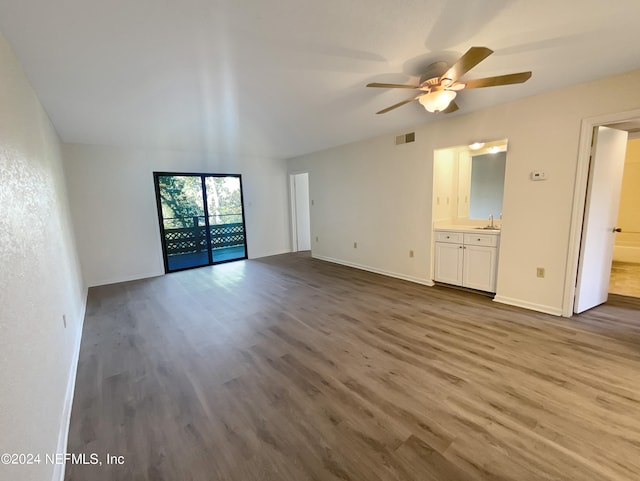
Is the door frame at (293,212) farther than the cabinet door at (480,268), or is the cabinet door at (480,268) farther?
the door frame at (293,212)

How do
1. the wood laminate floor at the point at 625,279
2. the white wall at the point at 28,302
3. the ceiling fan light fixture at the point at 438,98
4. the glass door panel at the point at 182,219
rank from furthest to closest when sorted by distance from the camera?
the glass door panel at the point at 182,219
the wood laminate floor at the point at 625,279
the ceiling fan light fixture at the point at 438,98
the white wall at the point at 28,302

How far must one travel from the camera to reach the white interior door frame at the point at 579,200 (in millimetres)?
2680

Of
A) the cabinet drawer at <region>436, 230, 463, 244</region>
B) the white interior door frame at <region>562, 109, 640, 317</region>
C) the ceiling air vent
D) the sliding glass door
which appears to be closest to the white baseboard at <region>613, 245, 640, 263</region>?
the white interior door frame at <region>562, 109, 640, 317</region>

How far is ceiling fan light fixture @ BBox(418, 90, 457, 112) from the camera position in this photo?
2.28m

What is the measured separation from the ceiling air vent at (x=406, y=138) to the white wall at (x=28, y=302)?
4.18 m

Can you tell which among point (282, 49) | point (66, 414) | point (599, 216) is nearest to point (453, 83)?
point (282, 49)

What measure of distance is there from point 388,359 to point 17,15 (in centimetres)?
329

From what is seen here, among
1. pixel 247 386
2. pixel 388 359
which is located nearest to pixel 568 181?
pixel 388 359

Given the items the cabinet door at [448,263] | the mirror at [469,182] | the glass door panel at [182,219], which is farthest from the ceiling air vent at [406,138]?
the glass door panel at [182,219]

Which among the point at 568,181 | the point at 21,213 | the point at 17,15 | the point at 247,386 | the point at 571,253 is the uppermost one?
the point at 17,15

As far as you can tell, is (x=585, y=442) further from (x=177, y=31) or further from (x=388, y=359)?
(x=177, y=31)

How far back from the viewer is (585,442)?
1.50 meters

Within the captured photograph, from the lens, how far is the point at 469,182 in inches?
167

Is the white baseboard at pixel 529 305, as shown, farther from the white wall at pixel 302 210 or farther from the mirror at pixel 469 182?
the white wall at pixel 302 210
